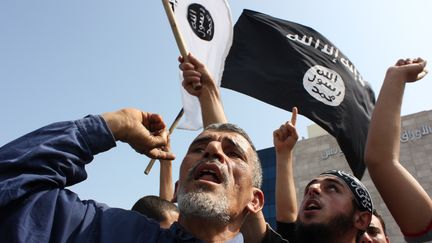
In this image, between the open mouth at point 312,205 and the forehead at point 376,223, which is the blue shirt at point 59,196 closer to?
the open mouth at point 312,205

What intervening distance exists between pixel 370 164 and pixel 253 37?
9.90ft

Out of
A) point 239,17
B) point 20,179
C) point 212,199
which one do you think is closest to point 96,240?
point 20,179

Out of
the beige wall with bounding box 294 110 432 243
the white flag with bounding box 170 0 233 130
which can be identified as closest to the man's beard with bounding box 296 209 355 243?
the white flag with bounding box 170 0 233 130

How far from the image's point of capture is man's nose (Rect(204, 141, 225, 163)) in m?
2.01

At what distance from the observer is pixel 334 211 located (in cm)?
258

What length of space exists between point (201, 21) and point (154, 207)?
2207 mm

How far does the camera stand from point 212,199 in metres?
1.78

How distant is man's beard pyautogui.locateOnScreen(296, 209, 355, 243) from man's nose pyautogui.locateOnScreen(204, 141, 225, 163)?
91 cm

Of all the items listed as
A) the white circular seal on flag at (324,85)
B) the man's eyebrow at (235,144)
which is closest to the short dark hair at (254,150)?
the man's eyebrow at (235,144)

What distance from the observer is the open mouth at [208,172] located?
75.5 inches

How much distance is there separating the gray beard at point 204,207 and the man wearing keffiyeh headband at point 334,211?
0.94 m

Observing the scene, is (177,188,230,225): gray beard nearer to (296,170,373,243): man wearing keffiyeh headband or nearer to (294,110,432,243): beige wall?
(296,170,373,243): man wearing keffiyeh headband

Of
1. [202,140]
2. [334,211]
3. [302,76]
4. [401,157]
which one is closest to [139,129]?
[202,140]

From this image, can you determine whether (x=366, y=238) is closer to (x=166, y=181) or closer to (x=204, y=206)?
(x=204, y=206)
